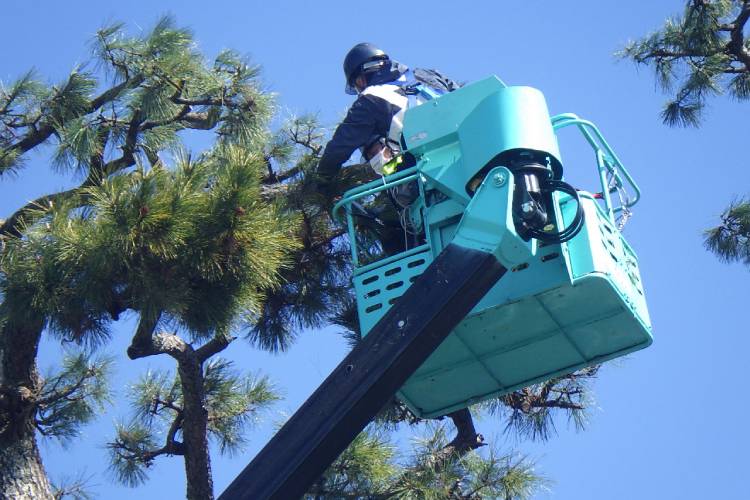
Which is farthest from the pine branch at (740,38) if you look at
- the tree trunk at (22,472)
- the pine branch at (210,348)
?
the tree trunk at (22,472)

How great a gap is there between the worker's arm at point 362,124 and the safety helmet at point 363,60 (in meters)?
0.36

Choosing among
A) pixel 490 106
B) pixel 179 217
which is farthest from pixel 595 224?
pixel 179 217

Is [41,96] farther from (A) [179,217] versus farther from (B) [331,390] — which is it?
(B) [331,390]

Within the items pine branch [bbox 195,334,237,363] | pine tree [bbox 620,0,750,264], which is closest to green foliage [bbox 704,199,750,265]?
pine tree [bbox 620,0,750,264]

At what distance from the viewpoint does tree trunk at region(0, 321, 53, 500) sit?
5.38 m

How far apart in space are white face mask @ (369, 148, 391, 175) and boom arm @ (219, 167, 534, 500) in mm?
1284

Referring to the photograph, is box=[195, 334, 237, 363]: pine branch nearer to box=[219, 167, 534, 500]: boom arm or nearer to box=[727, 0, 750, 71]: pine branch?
box=[219, 167, 534, 500]: boom arm

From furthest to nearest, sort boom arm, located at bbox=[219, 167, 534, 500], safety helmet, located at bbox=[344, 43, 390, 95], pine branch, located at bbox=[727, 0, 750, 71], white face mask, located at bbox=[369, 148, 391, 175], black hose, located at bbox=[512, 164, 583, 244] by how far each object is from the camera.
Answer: pine branch, located at bbox=[727, 0, 750, 71]
safety helmet, located at bbox=[344, 43, 390, 95]
white face mask, located at bbox=[369, 148, 391, 175]
black hose, located at bbox=[512, 164, 583, 244]
boom arm, located at bbox=[219, 167, 534, 500]

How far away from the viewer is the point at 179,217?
194 inches

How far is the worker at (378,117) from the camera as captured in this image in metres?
5.59

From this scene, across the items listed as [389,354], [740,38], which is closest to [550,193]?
[389,354]

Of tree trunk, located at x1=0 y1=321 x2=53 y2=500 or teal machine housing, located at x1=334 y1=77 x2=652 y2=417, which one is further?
tree trunk, located at x1=0 y1=321 x2=53 y2=500

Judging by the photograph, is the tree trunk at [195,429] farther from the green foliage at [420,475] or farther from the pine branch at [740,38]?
the pine branch at [740,38]

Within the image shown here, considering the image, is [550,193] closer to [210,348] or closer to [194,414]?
[210,348]
